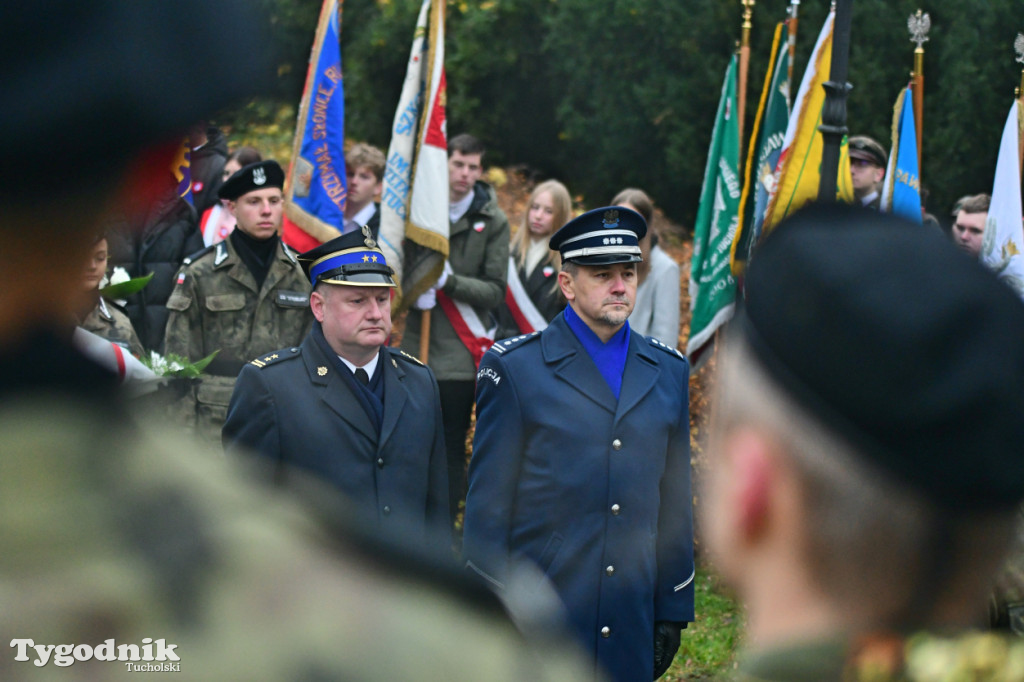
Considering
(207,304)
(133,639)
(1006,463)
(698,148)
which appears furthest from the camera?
(698,148)

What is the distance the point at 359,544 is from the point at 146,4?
1.71 ft

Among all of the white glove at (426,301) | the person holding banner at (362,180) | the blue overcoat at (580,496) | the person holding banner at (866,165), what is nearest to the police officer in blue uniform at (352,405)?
the blue overcoat at (580,496)

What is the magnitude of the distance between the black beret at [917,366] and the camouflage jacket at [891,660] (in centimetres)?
17

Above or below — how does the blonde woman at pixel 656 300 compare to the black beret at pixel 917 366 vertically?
below

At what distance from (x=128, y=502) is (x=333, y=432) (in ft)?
10.8

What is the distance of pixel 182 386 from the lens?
555 cm

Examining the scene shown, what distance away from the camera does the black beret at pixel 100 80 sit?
0.98 m

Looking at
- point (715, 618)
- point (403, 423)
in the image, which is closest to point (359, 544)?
point (403, 423)

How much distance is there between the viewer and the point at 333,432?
13.9 feet

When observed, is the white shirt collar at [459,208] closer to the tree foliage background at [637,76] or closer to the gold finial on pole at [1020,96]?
the tree foliage background at [637,76]

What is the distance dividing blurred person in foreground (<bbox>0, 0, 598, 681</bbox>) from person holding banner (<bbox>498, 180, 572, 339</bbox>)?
6602 millimetres

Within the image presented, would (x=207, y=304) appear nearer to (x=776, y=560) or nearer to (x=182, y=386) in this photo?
(x=182, y=386)

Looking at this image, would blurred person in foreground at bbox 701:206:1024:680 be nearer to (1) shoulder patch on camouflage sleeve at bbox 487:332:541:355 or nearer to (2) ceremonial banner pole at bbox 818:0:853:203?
(1) shoulder patch on camouflage sleeve at bbox 487:332:541:355

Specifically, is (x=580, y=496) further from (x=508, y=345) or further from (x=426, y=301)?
(x=426, y=301)
